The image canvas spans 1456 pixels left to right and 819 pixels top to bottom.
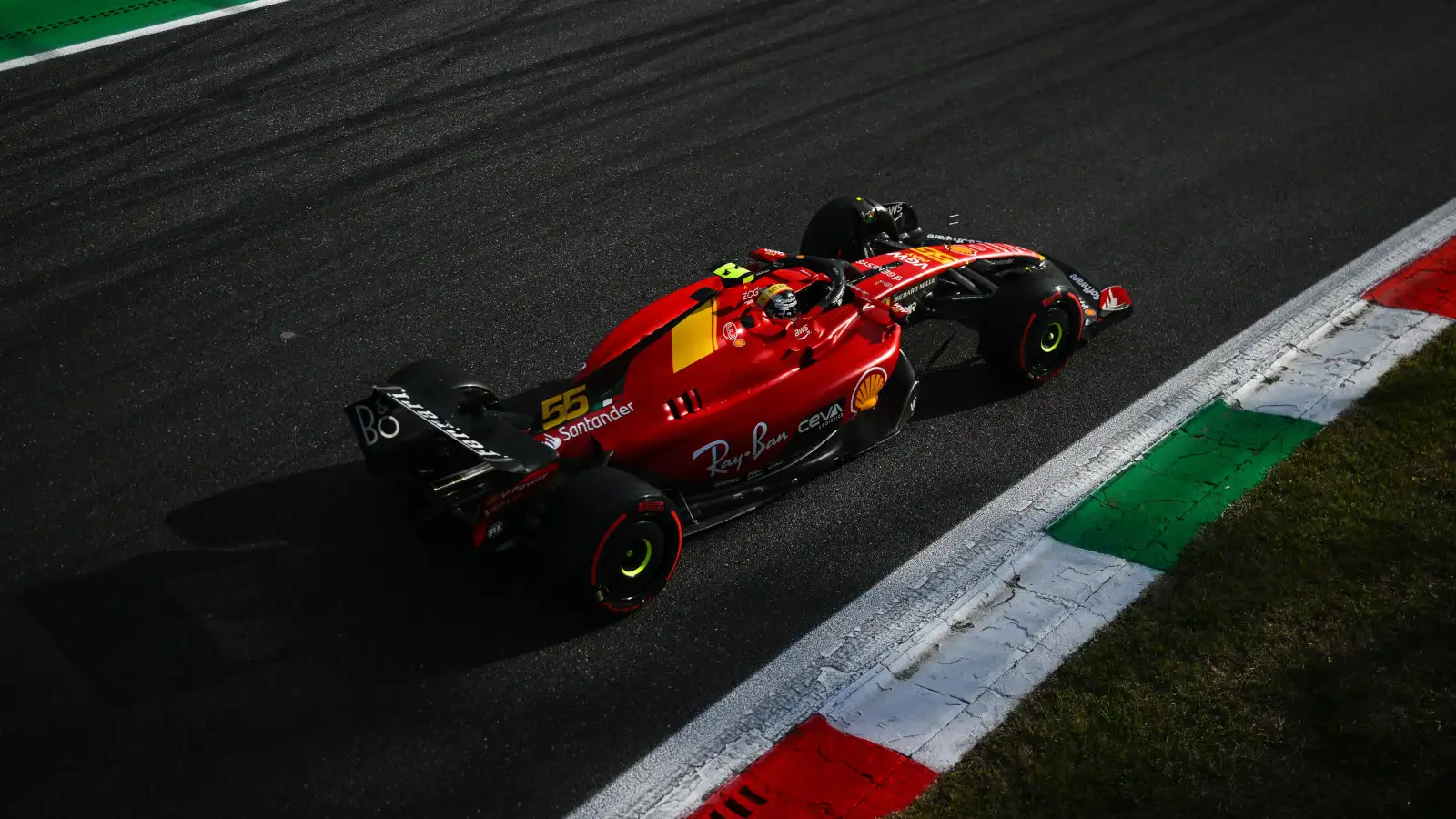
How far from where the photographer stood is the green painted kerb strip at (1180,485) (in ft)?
21.3

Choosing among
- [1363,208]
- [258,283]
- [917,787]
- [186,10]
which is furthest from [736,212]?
[186,10]

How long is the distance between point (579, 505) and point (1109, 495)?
9.96ft

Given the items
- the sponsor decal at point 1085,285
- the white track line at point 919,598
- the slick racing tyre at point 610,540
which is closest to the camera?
the white track line at point 919,598

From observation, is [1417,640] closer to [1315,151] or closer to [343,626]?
[343,626]

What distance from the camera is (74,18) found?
12.3 meters

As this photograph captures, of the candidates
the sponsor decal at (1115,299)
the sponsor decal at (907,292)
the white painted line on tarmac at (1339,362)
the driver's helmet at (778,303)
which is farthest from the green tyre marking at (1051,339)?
the driver's helmet at (778,303)

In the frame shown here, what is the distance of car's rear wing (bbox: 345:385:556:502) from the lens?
5.65m

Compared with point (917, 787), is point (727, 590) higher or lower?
higher

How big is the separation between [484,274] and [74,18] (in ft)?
21.4

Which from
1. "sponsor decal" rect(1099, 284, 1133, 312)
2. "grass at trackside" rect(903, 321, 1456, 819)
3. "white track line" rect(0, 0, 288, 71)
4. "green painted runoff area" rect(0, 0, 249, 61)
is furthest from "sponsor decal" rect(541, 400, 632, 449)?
"green painted runoff area" rect(0, 0, 249, 61)

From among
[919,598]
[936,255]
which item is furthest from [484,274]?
[919,598]

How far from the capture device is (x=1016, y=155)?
1077cm

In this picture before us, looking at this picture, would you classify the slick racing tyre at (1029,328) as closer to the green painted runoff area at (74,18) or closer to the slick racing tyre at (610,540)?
the slick racing tyre at (610,540)

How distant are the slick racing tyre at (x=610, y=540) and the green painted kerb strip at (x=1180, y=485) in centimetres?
217
